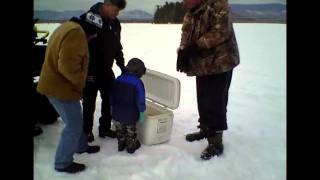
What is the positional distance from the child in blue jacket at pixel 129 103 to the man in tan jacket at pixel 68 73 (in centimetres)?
43

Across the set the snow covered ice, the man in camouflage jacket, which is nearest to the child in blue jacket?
the snow covered ice

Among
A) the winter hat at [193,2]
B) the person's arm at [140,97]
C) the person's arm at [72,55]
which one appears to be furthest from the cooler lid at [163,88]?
the person's arm at [72,55]

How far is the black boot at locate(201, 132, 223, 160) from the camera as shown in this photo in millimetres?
2961

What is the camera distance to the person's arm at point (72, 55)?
2.40 m

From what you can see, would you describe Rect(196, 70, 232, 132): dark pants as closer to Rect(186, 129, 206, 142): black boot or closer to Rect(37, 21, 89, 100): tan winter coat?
Rect(186, 129, 206, 142): black boot

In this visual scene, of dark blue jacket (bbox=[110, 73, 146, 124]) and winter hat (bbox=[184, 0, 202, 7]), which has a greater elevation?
winter hat (bbox=[184, 0, 202, 7])

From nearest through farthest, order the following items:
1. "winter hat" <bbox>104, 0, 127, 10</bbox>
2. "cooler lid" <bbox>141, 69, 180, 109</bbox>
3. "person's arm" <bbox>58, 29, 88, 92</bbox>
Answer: "person's arm" <bbox>58, 29, 88, 92</bbox>
"winter hat" <bbox>104, 0, 127, 10</bbox>
"cooler lid" <bbox>141, 69, 180, 109</bbox>

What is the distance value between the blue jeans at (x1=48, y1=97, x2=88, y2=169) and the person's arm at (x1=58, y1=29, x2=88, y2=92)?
0.16 meters

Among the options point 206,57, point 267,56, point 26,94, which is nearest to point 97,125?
point 206,57

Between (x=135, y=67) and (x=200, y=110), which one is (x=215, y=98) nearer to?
(x=200, y=110)

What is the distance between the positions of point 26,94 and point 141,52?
213 inches

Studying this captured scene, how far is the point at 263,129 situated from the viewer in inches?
139

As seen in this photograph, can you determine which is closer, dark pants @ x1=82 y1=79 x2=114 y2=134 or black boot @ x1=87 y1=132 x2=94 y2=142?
dark pants @ x1=82 y1=79 x2=114 y2=134

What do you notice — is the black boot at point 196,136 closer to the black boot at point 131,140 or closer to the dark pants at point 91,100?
the black boot at point 131,140
